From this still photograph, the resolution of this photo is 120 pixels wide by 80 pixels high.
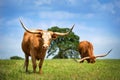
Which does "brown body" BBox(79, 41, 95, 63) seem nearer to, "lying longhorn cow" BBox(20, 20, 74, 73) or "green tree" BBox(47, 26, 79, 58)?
"lying longhorn cow" BBox(20, 20, 74, 73)

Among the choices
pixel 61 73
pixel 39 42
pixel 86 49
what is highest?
pixel 86 49

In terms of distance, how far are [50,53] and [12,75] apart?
48.8 meters

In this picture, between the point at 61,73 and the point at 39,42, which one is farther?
the point at 39,42

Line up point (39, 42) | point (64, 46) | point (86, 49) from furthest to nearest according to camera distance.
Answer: point (64, 46), point (86, 49), point (39, 42)

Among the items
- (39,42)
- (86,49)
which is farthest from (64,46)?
(39,42)

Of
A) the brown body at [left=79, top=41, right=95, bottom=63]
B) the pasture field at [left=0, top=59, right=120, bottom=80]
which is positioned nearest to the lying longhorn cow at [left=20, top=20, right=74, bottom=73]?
the pasture field at [left=0, top=59, right=120, bottom=80]

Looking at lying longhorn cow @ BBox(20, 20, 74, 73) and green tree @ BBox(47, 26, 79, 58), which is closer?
lying longhorn cow @ BBox(20, 20, 74, 73)

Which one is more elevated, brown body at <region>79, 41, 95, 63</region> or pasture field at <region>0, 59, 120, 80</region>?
brown body at <region>79, 41, 95, 63</region>

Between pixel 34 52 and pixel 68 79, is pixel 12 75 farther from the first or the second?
pixel 34 52

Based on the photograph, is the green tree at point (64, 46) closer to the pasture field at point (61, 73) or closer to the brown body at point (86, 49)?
the brown body at point (86, 49)

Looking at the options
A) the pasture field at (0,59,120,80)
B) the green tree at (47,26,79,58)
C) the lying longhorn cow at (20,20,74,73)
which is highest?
the green tree at (47,26,79,58)

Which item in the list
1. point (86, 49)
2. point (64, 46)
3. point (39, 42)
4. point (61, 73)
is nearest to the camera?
point (61, 73)

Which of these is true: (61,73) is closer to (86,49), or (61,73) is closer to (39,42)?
(39,42)

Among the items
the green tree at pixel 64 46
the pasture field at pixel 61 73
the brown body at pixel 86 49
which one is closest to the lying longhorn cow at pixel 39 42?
the pasture field at pixel 61 73
